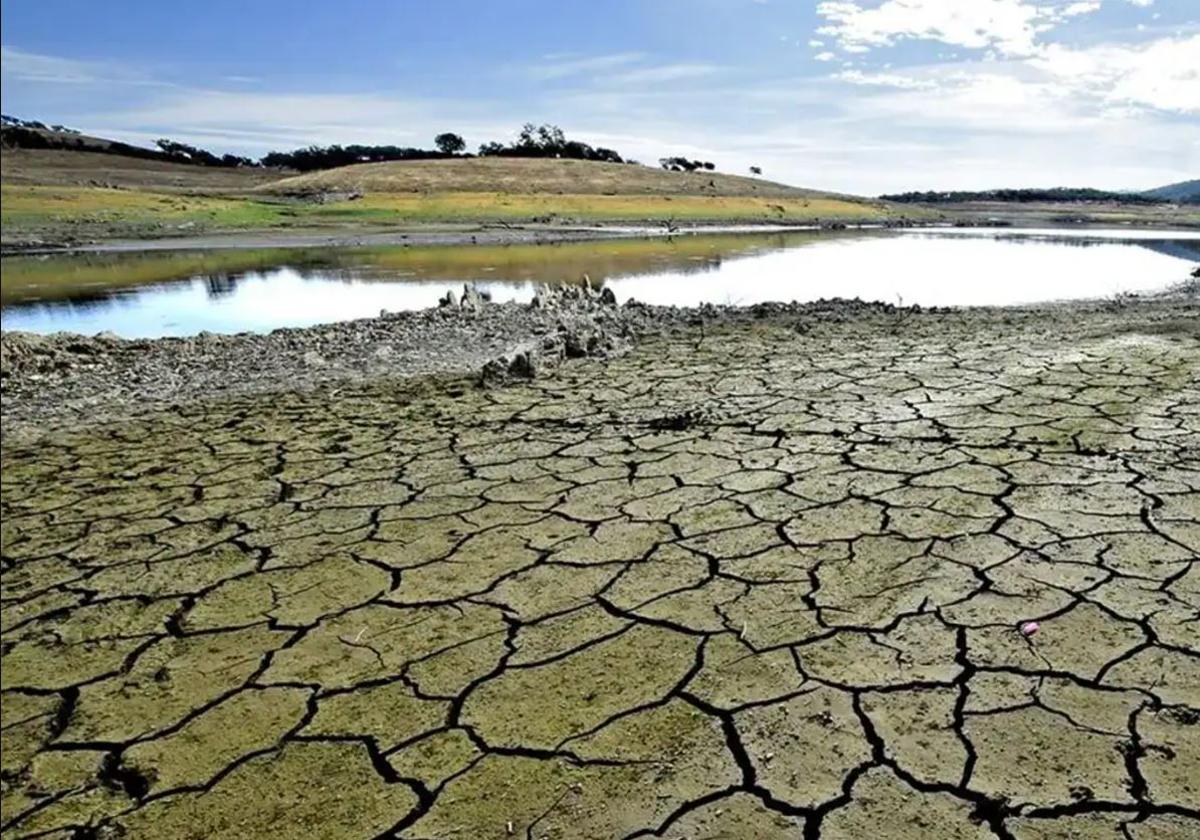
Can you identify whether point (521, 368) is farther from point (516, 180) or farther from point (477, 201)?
point (516, 180)

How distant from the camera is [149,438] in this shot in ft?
16.5

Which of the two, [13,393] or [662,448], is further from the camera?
[13,393]

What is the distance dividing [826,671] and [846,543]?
865 millimetres

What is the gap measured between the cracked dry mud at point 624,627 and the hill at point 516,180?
36347mm

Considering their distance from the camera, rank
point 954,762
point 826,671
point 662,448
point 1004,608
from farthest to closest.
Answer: point 662,448
point 1004,608
point 826,671
point 954,762

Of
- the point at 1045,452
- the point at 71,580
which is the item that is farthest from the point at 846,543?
the point at 71,580

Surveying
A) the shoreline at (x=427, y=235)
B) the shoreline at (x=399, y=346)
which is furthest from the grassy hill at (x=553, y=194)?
the shoreline at (x=399, y=346)

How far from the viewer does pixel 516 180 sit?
151ft

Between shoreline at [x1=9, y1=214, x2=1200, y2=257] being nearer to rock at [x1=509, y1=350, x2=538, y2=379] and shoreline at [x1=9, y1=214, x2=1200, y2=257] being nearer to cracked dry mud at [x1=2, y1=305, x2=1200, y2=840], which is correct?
rock at [x1=509, y1=350, x2=538, y2=379]

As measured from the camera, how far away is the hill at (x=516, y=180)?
41.8 m

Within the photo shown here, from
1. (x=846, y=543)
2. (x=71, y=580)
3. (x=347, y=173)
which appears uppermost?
(x=347, y=173)

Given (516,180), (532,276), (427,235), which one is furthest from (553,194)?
(532,276)

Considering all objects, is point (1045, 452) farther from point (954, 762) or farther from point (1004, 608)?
point (954, 762)

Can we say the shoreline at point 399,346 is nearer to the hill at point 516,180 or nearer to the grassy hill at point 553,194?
the grassy hill at point 553,194
